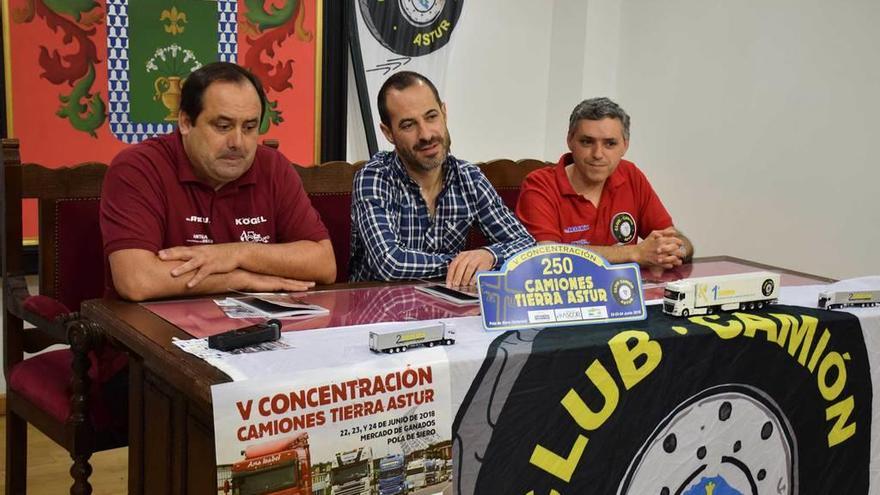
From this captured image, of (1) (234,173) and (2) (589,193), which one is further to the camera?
(2) (589,193)

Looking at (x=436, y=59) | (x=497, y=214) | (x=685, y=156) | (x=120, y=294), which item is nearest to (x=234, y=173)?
(x=120, y=294)

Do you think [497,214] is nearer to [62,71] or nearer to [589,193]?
[589,193]

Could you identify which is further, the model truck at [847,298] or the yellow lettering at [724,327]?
the model truck at [847,298]

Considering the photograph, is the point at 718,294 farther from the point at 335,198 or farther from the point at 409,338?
the point at 335,198

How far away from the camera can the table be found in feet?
5.53

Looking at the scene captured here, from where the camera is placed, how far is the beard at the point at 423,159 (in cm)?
284

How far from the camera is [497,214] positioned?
9.74 feet

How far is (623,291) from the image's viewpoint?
2.08 meters

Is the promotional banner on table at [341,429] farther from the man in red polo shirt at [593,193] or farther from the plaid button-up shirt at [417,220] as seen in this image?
the man in red polo shirt at [593,193]

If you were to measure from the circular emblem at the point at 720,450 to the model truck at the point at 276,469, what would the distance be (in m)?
0.71

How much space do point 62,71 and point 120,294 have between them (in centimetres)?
178

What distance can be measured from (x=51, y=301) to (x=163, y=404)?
0.82 meters

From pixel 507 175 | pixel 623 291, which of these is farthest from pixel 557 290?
pixel 507 175

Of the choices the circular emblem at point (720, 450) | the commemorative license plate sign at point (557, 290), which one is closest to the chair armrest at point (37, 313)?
the commemorative license plate sign at point (557, 290)
